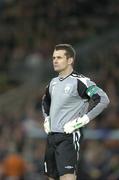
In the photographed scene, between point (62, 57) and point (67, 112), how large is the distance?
0.60m

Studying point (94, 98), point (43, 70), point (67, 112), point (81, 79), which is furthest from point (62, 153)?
point (43, 70)

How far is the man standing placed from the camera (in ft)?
30.3

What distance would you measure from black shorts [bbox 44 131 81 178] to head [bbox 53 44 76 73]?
0.73 metres

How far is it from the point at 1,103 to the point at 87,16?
3541mm

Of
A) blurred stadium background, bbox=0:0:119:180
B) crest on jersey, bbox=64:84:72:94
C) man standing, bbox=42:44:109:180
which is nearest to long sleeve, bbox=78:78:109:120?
man standing, bbox=42:44:109:180

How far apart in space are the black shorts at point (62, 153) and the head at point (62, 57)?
0.73m

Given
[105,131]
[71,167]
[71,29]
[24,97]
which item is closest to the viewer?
[71,167]

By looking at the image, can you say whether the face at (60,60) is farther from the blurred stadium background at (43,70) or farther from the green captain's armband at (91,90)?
the blurred stadium background at (43,70)

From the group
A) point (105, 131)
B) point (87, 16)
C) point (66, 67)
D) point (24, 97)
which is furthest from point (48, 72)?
point (66, 67)

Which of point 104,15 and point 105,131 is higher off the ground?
point 104,15

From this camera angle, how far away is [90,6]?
70.4 ft

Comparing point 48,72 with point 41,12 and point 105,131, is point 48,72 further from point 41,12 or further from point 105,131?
point 105,131

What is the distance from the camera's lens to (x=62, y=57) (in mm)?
9383

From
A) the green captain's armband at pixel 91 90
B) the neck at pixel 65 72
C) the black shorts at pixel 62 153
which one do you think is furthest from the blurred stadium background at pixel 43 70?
the green captain's armband at pixel 91 90
